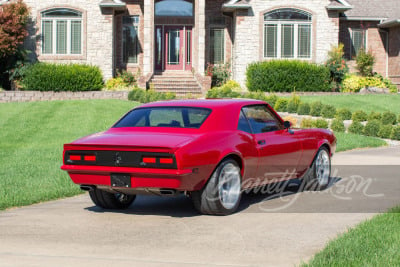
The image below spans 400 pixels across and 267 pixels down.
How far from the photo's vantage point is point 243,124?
8.70 metres

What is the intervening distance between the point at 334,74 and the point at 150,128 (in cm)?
2314

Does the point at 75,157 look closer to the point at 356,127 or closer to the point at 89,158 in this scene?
the point at 89,158

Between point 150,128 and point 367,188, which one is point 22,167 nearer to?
point 150,128

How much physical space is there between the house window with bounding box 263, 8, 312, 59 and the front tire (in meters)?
22.9

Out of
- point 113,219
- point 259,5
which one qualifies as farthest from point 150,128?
point 259,5

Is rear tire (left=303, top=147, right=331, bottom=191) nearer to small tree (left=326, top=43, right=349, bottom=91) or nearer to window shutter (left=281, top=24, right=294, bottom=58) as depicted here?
small tree (left=326, top=43, right=349, bottom=91)

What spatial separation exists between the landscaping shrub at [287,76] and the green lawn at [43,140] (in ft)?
21.8

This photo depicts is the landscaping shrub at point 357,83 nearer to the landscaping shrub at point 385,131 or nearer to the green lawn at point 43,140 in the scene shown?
the green lawn at point 43,140

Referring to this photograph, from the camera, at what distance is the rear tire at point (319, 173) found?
1002cm

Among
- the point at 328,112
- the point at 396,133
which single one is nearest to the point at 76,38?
the point at 328,112

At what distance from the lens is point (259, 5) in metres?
30.2

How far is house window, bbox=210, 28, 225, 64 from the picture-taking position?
105ft

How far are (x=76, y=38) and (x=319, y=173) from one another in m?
22.0

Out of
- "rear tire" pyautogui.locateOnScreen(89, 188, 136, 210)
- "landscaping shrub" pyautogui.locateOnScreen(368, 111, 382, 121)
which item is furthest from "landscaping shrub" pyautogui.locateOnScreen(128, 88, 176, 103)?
"rear tire" pyautogui.locateOnScreen(89, 188, 136, 210)
